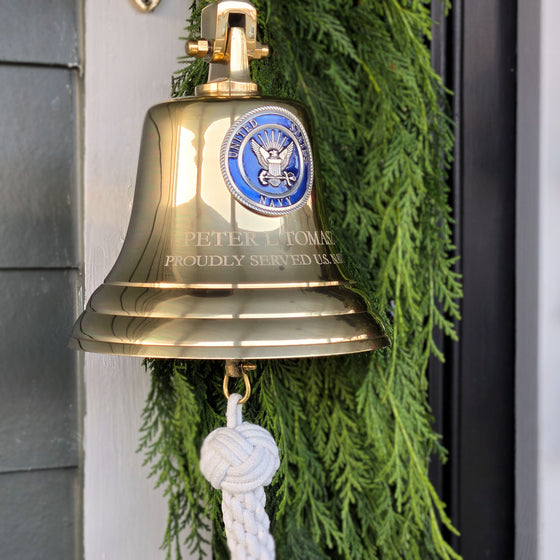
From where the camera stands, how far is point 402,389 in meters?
0.96

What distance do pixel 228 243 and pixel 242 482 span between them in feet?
0.72

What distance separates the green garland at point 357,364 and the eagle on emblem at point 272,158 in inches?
9.8

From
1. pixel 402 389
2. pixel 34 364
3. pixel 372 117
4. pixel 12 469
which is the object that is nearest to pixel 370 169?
pixel 372 117

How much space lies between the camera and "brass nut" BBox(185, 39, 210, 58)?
2.30ft

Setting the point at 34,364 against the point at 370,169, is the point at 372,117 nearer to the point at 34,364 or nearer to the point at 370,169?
the point at 370,169

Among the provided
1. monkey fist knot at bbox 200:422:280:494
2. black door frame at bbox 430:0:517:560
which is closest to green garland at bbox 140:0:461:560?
black door frame at bbox 430:0:517:560

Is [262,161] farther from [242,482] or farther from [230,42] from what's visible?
[242,482]

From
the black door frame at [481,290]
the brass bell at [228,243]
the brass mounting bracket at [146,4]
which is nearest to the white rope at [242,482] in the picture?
the brass bell at [228,243]

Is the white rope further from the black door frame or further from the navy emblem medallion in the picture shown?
the black door frame

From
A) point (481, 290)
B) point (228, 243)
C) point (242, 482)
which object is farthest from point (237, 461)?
point (481, 290)

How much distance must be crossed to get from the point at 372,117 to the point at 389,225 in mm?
150
